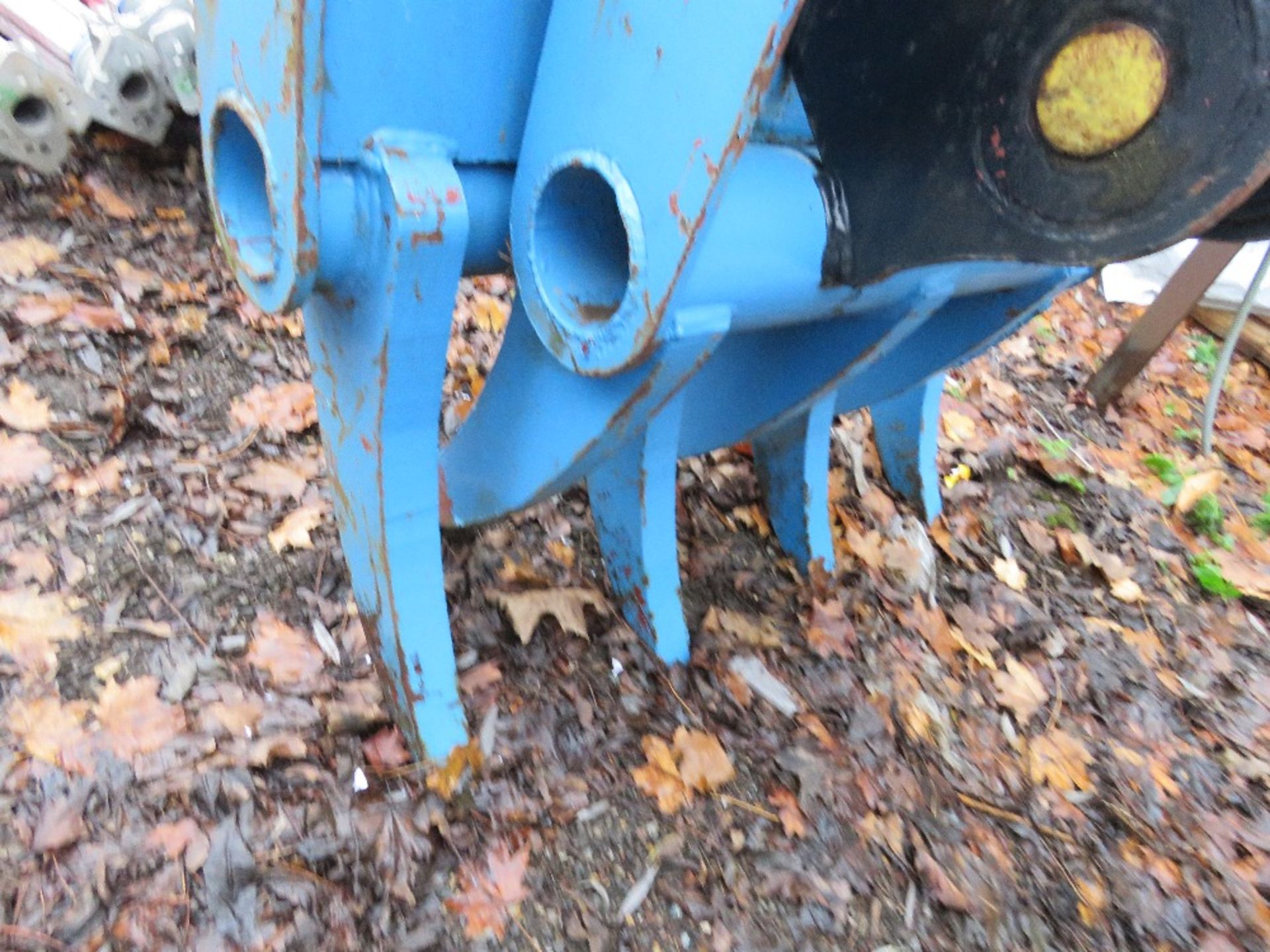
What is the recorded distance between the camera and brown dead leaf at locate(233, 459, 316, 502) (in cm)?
226

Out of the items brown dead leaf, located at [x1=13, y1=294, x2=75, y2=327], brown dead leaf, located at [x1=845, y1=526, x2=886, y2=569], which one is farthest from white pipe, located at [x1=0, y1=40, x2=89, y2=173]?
brown dead leaf, located at [x1=845, y1=526, x2=886, y2=569]

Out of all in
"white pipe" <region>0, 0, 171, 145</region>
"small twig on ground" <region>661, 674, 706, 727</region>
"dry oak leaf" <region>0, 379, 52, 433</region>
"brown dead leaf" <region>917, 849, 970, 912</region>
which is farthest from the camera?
"white pipe" <region>0, 0, 171, 145</region>

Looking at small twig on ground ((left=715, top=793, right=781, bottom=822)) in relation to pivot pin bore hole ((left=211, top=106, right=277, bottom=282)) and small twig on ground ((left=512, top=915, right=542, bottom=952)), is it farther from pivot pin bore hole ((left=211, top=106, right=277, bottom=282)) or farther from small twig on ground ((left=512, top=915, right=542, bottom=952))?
pivot pin bore hole ((left=211, top=106, right=277, bottom=282))

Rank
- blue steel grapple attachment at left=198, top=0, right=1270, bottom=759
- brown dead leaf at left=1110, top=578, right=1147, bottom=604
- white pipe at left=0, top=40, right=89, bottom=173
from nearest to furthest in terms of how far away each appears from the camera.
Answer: blue steel grapple attachment at left=198, top=0, right=1270, bottom=759
white pipe at left=0, top=40, right=89, bottom=173
brown dead leaf at left=1110, top=578, right=1147, bottom=604

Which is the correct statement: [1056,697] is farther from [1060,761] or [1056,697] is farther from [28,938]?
[28,938]

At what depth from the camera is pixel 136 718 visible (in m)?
1.71

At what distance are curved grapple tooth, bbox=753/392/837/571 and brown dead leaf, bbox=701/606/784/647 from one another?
10.4 inches

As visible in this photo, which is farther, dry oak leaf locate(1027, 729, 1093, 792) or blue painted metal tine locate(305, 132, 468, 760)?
dry oak leaf locate(1027, 729, 1093, 792)

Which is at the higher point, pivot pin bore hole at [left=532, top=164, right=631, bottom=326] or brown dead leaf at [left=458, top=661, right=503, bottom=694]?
pivot pin bore hole at [left=532, top=164, right=631, bottom=326]

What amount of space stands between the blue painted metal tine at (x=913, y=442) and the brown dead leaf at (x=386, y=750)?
1800 millimetres

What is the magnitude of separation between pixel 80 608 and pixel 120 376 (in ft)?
2.65

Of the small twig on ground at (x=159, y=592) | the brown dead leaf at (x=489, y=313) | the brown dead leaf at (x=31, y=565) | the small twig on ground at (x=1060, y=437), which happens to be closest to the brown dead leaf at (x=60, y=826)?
the small twig on ground at (x=159, y=592)

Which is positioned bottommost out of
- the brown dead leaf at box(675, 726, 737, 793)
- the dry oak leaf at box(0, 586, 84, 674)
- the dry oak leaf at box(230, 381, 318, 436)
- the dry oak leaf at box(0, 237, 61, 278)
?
the brown dead leaf at box(675, 726, 737, 793)

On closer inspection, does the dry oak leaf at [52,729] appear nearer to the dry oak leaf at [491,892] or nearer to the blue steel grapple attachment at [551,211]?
the blue steel grapple attachment at [551,211]
